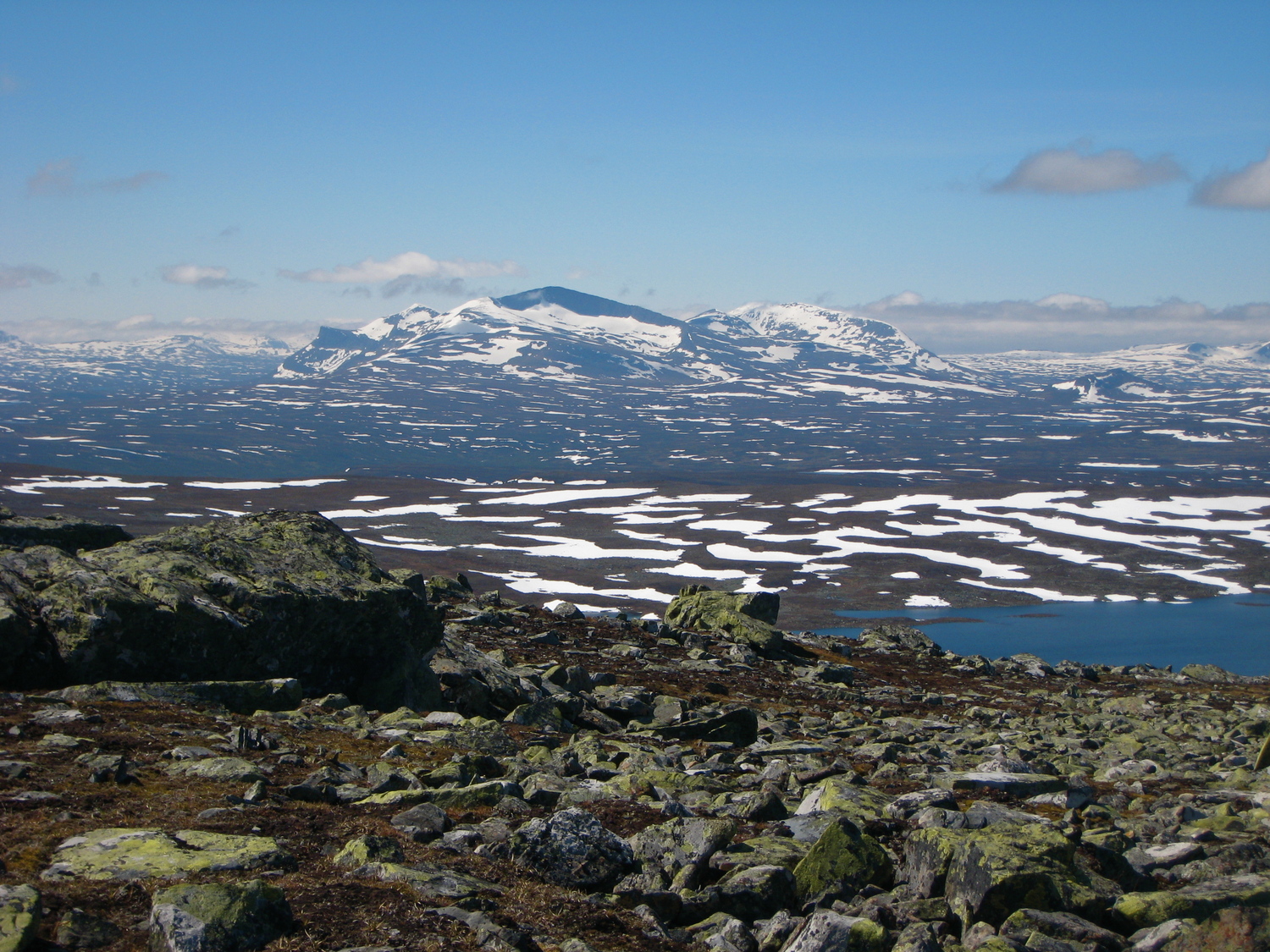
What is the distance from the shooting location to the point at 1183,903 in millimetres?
7430

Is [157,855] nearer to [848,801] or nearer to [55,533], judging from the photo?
[848,801]

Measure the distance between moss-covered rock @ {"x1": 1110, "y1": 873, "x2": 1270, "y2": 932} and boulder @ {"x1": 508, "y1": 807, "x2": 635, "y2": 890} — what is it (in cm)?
428

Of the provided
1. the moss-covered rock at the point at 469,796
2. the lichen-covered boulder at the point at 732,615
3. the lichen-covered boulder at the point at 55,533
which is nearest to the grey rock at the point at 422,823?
the moss-covered rock at the point at 469,796

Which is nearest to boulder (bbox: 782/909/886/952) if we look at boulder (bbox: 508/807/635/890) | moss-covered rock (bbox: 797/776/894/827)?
boulder (bbox: 508/807/635/890)

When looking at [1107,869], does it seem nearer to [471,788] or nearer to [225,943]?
[471,788]

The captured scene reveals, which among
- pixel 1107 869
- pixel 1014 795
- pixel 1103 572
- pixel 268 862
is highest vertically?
pixel 268 862

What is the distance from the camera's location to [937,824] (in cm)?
941

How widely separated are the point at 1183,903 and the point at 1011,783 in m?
4.85

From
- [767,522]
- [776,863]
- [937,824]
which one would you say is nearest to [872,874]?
[776,863]

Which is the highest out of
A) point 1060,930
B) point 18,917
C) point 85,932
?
point 18,917

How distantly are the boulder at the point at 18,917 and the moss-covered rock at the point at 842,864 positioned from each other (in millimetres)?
5922

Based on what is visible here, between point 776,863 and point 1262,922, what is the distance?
3.90m

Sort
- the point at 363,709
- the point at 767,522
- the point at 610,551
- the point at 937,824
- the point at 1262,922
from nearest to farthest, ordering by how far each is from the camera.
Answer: the point at 1262,922 < the point at 937,824 < the point at 363,709 < the point at 610,551 < the point at 767,522

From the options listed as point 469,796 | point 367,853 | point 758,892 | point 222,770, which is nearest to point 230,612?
point 222,770
